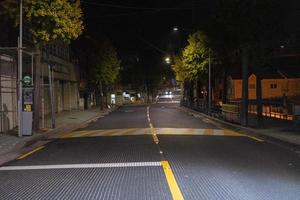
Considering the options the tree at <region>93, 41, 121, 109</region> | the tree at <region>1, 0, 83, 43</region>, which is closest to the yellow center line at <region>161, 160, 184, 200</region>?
the tree at <region>1, 0, 83, 43</region>

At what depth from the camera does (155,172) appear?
1129cm

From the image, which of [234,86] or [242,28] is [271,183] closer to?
[242,28]

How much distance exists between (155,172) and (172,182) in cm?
130

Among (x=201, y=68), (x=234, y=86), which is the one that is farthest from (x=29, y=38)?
(x=234, y=86)

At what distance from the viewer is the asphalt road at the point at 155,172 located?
30.1 feet

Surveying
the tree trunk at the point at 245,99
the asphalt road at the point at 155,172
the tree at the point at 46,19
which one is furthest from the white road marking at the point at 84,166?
the tree trunk at the point at 245,99

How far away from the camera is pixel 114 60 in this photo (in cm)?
6694

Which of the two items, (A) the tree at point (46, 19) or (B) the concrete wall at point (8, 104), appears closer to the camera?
(A) the tree at point (46, 19)

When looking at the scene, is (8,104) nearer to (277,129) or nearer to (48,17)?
(48,17)

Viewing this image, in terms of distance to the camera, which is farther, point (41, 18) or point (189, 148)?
point (41, 18)

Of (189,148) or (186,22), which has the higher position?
(186,22)

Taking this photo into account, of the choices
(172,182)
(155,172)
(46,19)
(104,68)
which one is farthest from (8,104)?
(104,68)

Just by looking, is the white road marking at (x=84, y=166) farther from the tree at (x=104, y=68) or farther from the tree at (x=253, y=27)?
the tree at (x=104, y=68)

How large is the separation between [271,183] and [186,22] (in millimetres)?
52990
